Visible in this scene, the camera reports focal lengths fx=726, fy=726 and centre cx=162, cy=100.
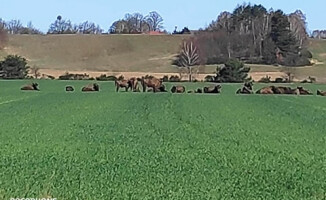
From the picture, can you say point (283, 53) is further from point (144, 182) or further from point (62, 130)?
point (144, 182)

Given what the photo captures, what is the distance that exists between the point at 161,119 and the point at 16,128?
5625mm

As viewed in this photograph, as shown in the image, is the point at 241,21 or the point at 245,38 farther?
the point at 241,21

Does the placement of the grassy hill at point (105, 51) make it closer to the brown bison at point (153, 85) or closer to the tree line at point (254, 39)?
the tree line at point (254, 39)

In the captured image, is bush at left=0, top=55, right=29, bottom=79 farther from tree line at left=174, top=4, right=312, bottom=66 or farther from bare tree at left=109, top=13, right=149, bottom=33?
bare tree at left=109, top=13, right=149, bottom=33

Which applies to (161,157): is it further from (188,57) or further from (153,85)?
(188,57)

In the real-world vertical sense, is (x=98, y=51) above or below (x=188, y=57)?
above

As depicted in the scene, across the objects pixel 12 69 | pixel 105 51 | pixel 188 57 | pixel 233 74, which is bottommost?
pixel 233 74

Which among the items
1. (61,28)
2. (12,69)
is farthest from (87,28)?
(12,69)

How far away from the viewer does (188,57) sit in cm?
12131

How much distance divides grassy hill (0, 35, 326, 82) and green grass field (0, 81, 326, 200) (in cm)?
9693

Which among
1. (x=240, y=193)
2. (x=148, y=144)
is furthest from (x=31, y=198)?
(x=148, y=144)

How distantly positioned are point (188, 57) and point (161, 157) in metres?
107

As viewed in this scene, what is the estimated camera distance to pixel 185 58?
124 m

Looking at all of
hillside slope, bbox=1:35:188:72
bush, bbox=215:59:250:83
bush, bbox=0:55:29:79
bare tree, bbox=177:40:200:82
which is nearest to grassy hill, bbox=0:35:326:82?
hillside slope, bbox=1:35:188:72
